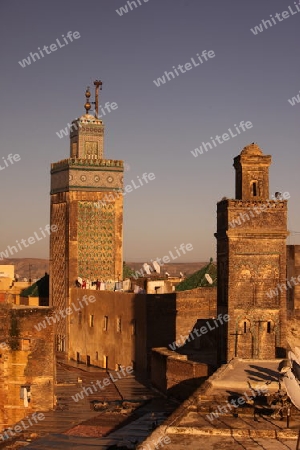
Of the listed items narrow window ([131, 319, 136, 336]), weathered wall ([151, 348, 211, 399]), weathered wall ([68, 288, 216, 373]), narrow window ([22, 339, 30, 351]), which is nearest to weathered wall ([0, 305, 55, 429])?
narrow window ([22, 339, 30, 351])

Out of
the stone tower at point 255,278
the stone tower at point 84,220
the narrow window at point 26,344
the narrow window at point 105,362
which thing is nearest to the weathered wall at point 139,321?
the narrow window at point 105,362

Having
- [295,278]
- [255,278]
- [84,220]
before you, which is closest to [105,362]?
[84,220]

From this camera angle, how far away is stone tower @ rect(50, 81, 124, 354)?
139 ft

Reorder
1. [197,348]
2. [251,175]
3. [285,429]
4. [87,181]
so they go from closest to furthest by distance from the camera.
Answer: [285,429] < [251,175] < [197,348] < [87,181]

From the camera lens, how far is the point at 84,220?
42.7 m

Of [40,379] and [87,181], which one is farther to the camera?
[87,181]

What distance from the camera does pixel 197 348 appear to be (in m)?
32.3

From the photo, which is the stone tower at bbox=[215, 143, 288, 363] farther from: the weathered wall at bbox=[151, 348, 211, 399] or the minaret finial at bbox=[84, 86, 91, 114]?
the minaret finial at bbox=[84, 86, 91, 114]

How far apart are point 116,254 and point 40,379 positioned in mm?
18271

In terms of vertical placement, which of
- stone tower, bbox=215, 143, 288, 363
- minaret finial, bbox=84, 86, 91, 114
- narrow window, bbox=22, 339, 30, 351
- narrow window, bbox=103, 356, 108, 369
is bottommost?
narrow window, bbox=103, 356, 108, 369

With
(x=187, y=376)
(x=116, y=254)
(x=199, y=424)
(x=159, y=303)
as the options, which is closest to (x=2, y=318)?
(x=187, y=376)

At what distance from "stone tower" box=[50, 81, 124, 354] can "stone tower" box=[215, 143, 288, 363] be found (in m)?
16.4

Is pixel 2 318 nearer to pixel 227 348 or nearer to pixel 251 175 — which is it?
pixel 227 348

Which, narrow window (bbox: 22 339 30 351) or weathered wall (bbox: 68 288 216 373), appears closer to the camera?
narrow window (bbox: 22 339 30 351)
